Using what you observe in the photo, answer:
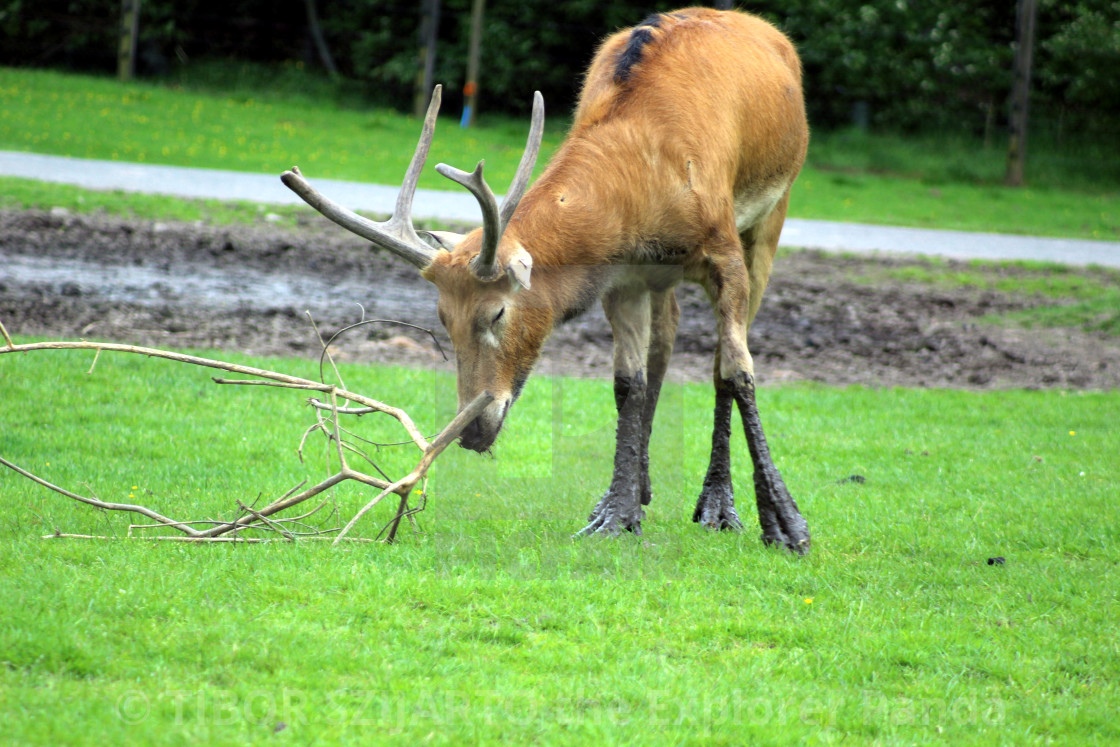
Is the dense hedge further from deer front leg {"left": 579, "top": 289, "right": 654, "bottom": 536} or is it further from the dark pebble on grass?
deer front leg {"left": 579, "top": 289, "right": 654, "bottom": 536}

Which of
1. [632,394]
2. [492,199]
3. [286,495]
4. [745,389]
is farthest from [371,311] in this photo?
[492,199]

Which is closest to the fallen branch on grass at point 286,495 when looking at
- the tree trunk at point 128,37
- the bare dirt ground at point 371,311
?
the bare dirt ground at point 371,311

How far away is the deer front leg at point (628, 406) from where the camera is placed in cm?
532

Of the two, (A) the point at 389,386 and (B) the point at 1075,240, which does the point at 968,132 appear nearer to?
(B) the point at 1075,240

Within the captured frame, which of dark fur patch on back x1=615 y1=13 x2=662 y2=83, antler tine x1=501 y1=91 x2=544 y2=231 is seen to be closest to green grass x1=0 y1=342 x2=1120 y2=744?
antler tine x1=501 y1=91 x2=544 y2=231

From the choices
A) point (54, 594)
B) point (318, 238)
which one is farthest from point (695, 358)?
point (54, 594)

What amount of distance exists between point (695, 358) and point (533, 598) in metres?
5.60

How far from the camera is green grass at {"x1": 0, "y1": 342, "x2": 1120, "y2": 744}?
3.31m

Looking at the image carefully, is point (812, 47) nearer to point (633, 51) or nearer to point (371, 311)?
point (371, 311)

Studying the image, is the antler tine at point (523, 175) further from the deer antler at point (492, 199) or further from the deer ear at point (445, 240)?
the deer ear at point (445, 240)

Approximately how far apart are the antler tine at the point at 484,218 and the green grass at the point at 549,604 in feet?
2.32

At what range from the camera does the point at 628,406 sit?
5520 mm

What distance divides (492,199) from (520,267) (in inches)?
15.8

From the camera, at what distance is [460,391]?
460 cm
